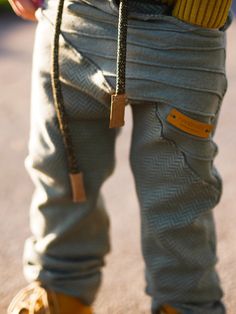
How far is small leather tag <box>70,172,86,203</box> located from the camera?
131 cm

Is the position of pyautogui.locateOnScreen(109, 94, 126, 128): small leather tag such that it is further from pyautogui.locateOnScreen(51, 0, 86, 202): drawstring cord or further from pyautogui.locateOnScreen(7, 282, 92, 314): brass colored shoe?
pyautogui.locateOnScreen(7, 282, 92, 314): brass colored shoe

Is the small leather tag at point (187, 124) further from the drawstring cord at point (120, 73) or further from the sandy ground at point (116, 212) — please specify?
the sandy ground at point (116, 212)

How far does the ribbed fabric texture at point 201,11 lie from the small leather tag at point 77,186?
1.16 feet

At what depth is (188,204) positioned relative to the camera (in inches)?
50.0

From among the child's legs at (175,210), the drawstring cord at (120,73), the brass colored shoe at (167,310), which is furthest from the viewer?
the brass colored shoe at (167,310)

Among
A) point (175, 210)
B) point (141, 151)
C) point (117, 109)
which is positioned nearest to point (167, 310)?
point (175, 210)

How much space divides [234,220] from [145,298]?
0.38 m

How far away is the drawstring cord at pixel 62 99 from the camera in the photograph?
113 cm

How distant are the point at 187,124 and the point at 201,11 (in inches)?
7.5

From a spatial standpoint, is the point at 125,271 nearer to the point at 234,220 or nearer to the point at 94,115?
the point at 234,220

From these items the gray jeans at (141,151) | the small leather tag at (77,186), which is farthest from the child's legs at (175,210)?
the small leather tag at (77,186)

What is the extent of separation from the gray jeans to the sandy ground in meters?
0.13

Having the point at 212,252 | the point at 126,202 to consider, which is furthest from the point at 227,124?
the point at 212,252

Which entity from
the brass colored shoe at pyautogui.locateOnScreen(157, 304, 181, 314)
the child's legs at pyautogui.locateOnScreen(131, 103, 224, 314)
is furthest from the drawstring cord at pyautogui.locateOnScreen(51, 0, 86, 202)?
the brass colored shoe at pyautogui.locateOnScreen(157, 304, 181, 314)
